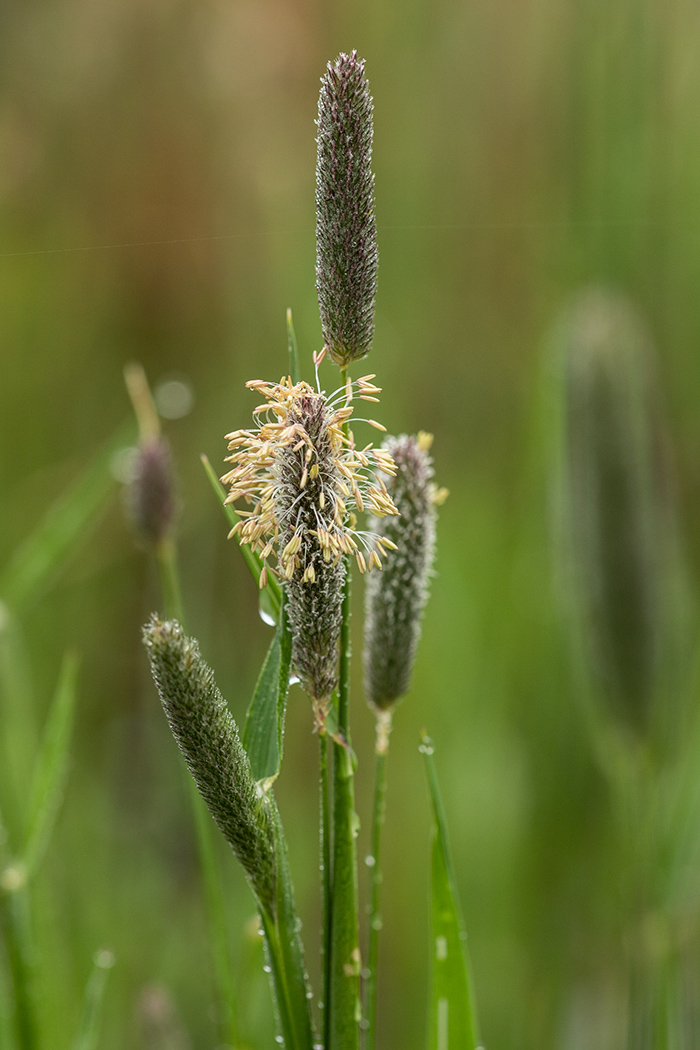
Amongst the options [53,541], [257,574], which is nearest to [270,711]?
[257,574]

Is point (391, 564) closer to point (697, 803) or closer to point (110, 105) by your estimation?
point (697, 803)

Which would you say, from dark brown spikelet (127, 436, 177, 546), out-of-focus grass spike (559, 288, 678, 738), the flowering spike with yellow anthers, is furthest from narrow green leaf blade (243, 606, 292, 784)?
out-of-focus grass spike (559, 288, 678, 738)

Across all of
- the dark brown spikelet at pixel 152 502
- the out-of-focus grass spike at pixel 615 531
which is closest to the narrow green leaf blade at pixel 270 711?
Result: the dark brown spikelet at pixel 152 502

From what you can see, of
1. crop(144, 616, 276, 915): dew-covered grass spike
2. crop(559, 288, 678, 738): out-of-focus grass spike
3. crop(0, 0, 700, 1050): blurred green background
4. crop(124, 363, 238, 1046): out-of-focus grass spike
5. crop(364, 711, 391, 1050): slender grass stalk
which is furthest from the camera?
crop(0, 0, 700, 1050): blurred green background

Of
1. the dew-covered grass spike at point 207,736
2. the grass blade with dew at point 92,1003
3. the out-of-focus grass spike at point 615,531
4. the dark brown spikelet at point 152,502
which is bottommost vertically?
the grass blade with dew at point 92,1003

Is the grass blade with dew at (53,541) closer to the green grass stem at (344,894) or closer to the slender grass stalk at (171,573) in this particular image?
the slender grass stalk at (171,573)

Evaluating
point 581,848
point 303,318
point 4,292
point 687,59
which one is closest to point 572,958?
point 581,848

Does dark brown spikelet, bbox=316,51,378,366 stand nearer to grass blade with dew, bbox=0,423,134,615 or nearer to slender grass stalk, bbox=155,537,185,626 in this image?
slender grass stalk, bbox=155,537,185,626
